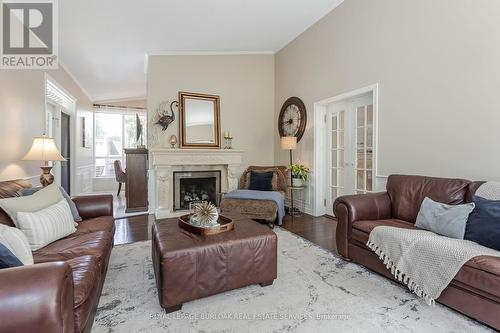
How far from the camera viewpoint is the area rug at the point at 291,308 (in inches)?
65.2

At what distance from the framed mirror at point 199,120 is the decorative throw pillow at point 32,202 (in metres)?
2.75

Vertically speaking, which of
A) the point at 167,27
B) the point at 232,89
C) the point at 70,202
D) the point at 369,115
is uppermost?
the point at 167,27

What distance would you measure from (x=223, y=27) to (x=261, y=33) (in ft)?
2.44

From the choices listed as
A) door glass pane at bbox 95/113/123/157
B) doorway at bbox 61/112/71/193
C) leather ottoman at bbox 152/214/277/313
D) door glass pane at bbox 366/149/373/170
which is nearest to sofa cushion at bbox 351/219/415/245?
leather ottoman at bbox 152/214/277/313

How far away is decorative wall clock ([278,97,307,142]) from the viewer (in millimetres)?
4850

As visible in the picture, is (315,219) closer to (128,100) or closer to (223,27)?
(223,27)

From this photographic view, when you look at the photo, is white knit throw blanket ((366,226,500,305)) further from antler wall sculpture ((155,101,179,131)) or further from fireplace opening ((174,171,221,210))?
antler wall sculpture ((155,101,179,131))

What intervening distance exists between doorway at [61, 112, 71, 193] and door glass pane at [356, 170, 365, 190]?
19.3 ft

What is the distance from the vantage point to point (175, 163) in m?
4.80

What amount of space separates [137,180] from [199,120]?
1.65 meters

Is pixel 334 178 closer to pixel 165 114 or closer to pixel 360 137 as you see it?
pixel 360 137

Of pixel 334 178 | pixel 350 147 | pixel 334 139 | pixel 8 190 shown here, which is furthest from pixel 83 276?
pixel 334 139

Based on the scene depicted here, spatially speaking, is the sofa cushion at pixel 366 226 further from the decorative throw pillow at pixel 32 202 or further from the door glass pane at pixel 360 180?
the decorative throw pillow at pixel 32 202

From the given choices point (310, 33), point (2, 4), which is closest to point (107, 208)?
point (2, 4)
